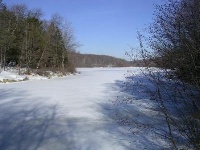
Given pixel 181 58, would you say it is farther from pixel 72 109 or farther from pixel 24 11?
pixel 24 11

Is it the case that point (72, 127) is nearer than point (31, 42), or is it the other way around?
point (72, 127)

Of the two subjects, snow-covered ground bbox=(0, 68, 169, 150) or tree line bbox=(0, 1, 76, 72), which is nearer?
snow-covered ground bbox=(0, 68, 169, 150)

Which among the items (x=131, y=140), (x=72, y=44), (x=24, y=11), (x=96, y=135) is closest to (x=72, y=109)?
(x=96, y=135)

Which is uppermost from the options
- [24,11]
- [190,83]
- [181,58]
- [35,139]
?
[24,11]

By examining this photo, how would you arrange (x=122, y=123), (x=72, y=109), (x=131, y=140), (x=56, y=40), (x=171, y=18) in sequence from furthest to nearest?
1. (x=56, y=40)
2. (x=72, y=109)
3. (x=122, y=123)
4. (x=131, y=140)
5. (x=171, y=18)

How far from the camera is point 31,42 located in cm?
4588

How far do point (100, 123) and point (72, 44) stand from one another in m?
47.3

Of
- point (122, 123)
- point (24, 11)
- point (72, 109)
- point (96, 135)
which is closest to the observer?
point (96, 135)

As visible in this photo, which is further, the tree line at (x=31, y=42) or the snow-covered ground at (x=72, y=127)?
the tree line at (x=31, y=42)

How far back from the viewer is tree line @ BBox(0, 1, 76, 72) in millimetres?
43787

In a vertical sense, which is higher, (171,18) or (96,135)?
(171,18)

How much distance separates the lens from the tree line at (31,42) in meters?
43.8

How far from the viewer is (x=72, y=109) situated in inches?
564

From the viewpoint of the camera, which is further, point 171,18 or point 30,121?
point 30,121
